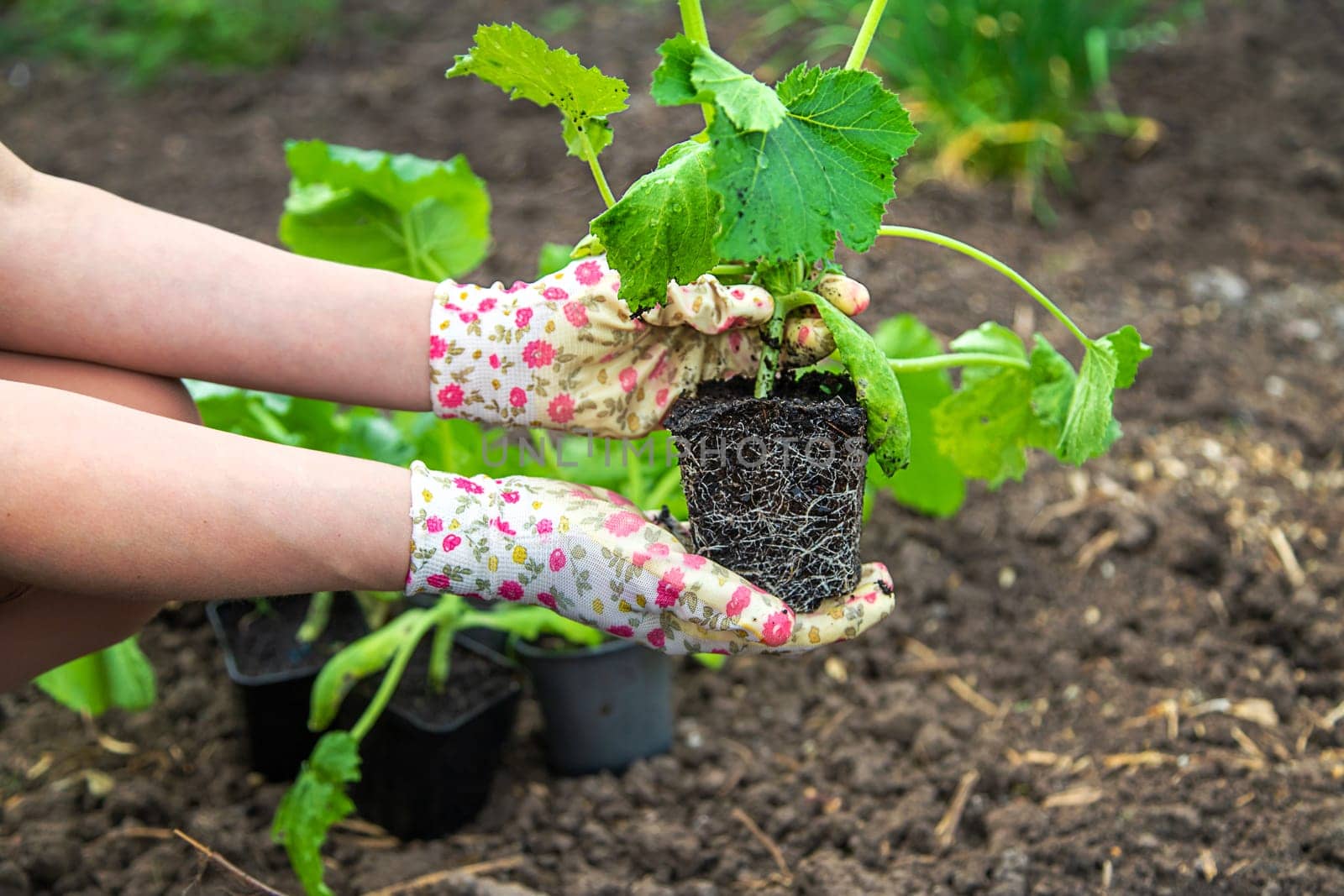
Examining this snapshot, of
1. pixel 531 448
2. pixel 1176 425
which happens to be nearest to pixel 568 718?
pixel 531 448

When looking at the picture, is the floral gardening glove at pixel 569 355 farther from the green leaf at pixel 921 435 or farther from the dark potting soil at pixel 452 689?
the dark potting soil at pixel 452 689

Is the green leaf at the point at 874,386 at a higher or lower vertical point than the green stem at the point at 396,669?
higher

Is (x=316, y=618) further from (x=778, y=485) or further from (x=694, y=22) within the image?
(x=694, y=22)

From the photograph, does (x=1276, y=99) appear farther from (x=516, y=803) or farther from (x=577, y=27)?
(x=516, y=803)

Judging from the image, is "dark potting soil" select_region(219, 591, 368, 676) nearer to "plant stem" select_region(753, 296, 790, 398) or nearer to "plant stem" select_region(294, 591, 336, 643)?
"plant stem" select_region(294, 591, 336, 643)

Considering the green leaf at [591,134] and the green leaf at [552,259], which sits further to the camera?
the green leaf at [552,259]

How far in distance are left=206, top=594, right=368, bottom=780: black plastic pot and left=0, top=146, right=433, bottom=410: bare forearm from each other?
24.0 inches

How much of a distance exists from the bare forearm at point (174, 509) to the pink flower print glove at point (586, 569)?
1.7 inches

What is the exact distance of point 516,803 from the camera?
1.87 m

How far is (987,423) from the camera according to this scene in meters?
1.58

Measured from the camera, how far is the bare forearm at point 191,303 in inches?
52.9

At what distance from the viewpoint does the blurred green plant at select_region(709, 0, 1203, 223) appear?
3.30 metres

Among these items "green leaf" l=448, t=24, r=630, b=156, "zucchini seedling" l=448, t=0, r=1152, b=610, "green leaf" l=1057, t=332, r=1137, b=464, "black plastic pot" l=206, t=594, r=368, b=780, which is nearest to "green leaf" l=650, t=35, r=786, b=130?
"zucchini seedling" l=448, t=0, r=1152, b=610

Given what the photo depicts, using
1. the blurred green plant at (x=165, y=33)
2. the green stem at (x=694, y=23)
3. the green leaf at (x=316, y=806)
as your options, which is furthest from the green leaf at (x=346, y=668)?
the blurred green plant at (x=165, y=33)
